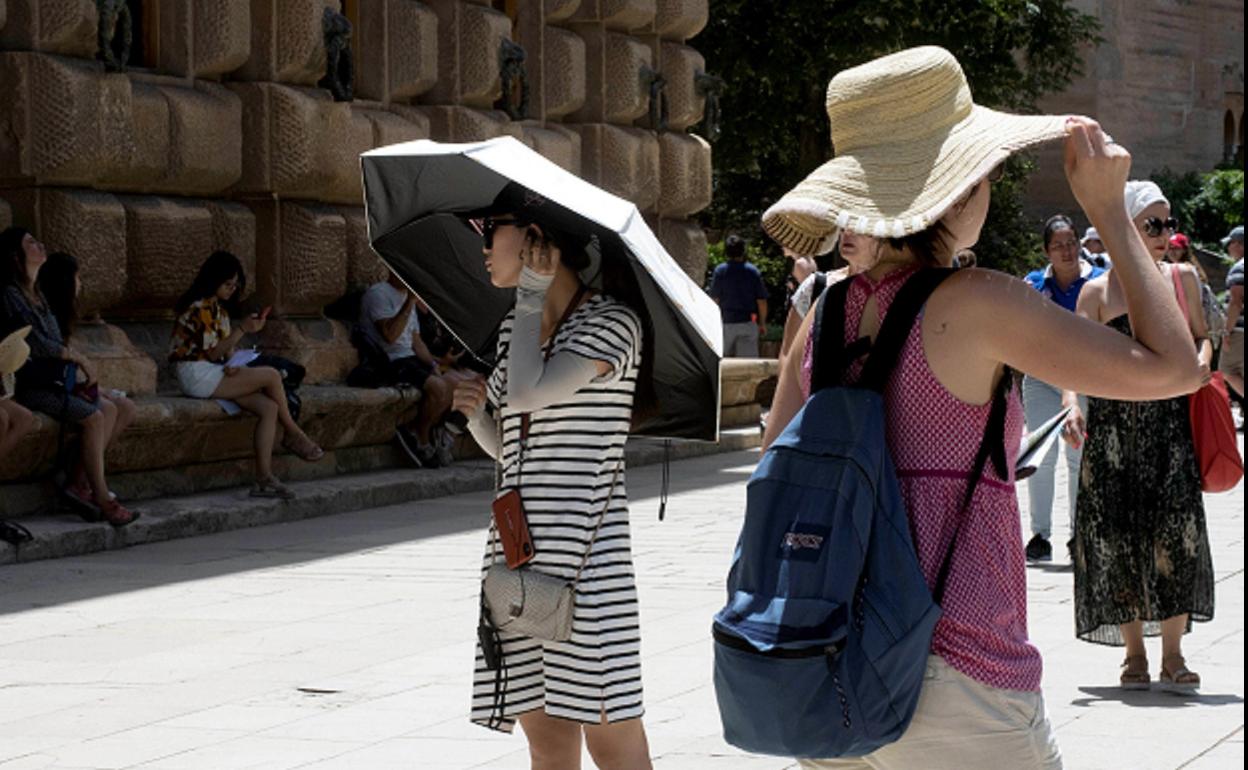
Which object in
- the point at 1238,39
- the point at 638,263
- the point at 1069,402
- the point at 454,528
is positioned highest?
the point at 1238,39

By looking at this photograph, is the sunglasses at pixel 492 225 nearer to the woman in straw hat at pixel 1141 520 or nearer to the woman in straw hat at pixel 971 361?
the woman in straw hat at pixel 971 361

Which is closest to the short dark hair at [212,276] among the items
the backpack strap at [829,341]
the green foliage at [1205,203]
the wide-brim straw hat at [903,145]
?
the wide-brim straw hat at [903,145]

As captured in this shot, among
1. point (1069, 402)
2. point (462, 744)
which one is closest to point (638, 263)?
point (462, 744)

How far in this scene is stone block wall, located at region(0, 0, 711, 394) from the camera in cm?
1379

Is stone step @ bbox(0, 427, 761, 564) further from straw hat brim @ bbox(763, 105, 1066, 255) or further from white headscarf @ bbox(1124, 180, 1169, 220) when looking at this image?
straw hat brim @ bbox(763, 105, 1066, 255)

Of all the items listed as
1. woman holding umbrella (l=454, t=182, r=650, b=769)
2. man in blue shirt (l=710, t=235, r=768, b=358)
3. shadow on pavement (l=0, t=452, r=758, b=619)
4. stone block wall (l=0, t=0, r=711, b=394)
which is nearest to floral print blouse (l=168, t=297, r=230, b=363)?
stone block wall (l=0, t=0, r=711, b=394)

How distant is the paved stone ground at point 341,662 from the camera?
24.3ft

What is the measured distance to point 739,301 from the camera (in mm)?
25734

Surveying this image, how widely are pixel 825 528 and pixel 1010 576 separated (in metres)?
0.39

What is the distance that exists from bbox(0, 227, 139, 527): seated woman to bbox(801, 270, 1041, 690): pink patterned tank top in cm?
941

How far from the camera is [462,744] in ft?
24.4

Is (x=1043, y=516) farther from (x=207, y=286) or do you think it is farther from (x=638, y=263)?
(x=638, y=263)

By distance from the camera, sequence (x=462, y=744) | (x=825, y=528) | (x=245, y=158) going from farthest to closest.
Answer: (x=245, y=158)
(x=462, y=744)
(x=825, y=528)

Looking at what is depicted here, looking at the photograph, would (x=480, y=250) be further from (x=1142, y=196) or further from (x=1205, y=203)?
(x=1205, y=203)
